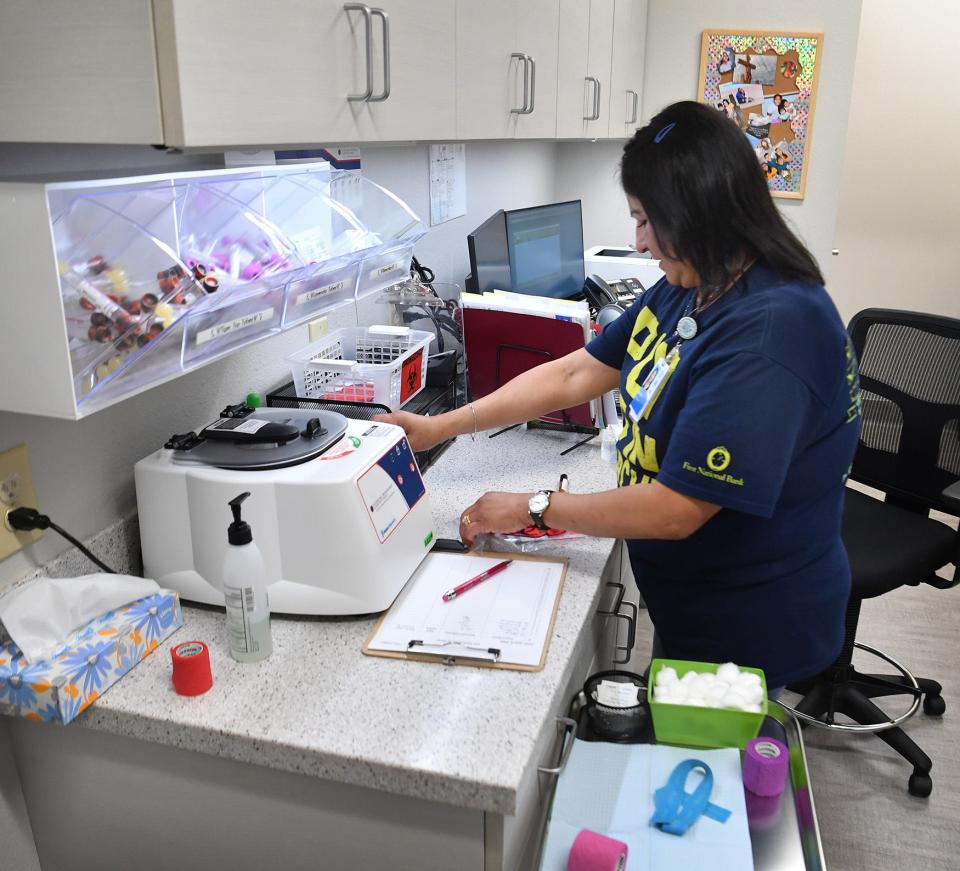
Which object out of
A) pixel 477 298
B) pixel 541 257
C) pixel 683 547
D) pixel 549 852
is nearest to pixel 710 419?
pixel 683 547

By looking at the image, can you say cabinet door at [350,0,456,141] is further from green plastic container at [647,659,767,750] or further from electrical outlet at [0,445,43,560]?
green plastic container at [647,659,767,750]

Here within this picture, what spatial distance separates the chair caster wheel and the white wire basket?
1.59 meters

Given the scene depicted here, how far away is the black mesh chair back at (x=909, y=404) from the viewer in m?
2.25

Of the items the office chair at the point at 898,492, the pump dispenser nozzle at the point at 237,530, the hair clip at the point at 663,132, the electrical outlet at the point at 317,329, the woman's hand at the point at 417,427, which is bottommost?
the office chair at the point at 898,492

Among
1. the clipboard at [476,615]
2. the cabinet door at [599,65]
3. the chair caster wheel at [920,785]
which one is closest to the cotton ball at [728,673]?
the clipboard at [476,615]

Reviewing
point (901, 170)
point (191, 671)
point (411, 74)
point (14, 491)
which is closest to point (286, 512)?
point (191, 671)

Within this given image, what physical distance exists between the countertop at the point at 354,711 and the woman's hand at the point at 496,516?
0.17 metres

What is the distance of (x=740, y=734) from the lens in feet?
3.68

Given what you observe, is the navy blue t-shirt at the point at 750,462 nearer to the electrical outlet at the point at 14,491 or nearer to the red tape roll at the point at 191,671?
the red tape roll at the point at 191,671

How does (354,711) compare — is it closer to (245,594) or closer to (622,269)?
(245,594)

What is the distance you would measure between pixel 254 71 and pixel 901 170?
4.29 m

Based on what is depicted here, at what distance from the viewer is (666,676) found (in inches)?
46.9

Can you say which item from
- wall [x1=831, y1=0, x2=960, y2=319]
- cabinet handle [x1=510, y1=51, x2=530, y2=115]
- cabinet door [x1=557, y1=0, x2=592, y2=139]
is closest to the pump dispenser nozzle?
cabinet handle [x1=510, y1=51, x2=530, y2=115]

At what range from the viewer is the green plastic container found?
1111 millimetres
